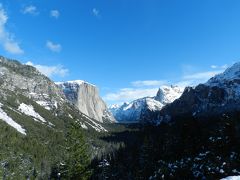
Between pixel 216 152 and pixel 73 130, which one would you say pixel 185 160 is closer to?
pixel 216 152

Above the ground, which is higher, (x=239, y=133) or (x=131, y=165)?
(x=239, y=133)

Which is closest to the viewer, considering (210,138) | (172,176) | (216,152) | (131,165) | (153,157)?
(172,176)

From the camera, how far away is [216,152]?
126 m

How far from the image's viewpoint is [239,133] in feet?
438

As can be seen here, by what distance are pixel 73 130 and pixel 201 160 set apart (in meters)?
70.0

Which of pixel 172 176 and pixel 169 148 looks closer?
pixel 172 176

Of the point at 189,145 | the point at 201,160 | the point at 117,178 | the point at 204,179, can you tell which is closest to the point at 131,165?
the point at 117,178

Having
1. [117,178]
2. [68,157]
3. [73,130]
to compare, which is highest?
[73,130]

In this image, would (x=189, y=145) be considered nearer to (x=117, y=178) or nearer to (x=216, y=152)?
(x=216, y=152)

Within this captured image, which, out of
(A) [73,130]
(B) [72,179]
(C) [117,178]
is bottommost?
(C) [117,178]

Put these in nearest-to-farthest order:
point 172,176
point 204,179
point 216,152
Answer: point 204,179
point 172,176
point 216,152

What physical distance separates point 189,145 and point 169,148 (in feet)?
49.8

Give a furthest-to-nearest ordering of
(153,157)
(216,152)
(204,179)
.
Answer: (153,157) → (216,152) → (204,179)

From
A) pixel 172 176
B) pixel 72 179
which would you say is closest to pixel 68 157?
pixel 72 179
